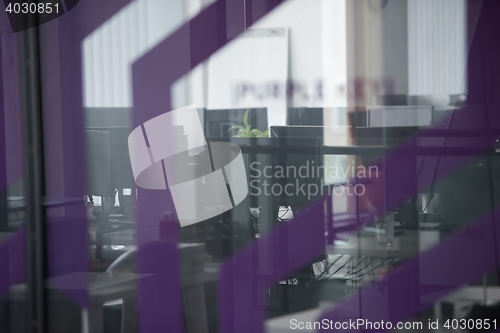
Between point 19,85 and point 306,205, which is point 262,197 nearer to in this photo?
point 306,205

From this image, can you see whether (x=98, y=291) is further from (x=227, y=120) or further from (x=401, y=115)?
(x=401, y=115)

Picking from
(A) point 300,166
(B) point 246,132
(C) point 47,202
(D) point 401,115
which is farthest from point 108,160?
(D) point 401,115

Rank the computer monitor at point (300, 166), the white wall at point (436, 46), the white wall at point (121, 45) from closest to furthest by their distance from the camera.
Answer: the white wall at point (436, 46), the computer monitor at point (300, 166), the white wall at point (121, 45)

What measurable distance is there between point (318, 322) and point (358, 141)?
2.55 feet

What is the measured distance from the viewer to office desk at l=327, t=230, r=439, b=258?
7.40ft

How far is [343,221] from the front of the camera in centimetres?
231

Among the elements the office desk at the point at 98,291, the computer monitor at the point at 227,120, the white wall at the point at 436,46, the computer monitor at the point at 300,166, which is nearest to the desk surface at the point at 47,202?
the office desk at the point at 98,291

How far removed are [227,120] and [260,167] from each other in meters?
0.24

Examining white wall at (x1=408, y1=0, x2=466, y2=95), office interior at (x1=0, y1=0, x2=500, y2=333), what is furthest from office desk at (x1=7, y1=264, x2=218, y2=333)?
white wall at (x1=408, y1=0, x2=466, y2=95)

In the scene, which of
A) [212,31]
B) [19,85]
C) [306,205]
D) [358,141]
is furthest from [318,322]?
[19,85]

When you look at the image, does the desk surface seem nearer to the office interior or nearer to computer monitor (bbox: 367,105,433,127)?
the office interior

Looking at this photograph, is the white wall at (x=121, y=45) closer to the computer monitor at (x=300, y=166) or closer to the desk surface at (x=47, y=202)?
the desk surface at (x=47, y=202)

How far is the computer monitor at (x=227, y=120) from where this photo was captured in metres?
2.34

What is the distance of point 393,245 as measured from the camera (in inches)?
89.7
